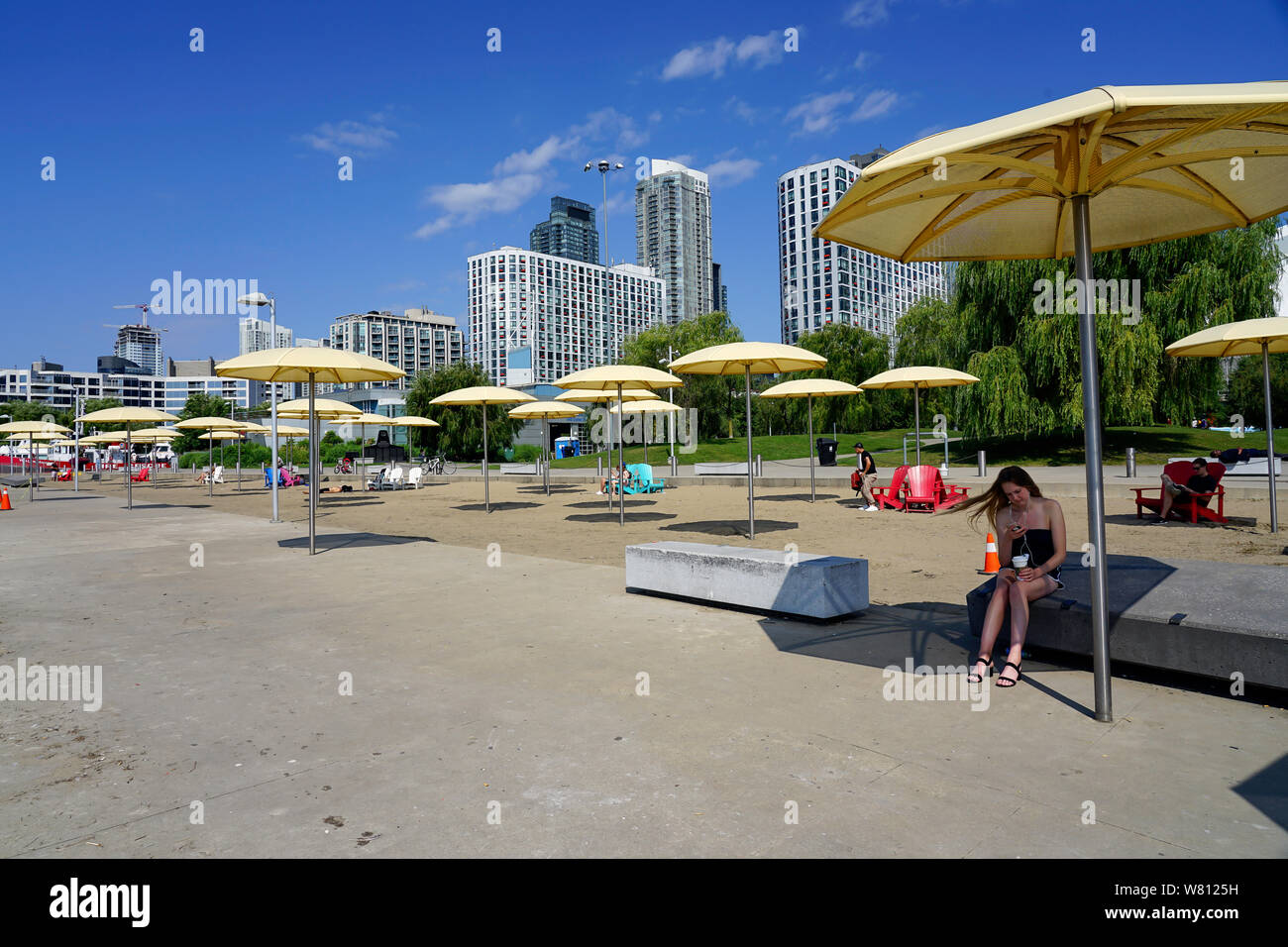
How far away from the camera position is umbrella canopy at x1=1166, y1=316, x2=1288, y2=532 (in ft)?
36.9

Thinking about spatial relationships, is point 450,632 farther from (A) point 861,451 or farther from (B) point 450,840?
(A) point 861,451

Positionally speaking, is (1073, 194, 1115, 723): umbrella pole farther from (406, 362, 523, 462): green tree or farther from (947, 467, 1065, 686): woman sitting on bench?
(406, 362, 523, 462): green tree

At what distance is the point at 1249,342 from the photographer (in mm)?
11922

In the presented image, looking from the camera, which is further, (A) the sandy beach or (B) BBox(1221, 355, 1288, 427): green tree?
(B) BBox(1221, 355, 1288, 427): green tree

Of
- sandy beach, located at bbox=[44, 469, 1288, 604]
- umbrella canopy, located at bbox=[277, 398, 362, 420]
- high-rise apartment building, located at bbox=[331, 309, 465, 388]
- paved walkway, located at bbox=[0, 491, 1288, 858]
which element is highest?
high-rise apartment building, located at bbox=[331, 309, 465, 388]

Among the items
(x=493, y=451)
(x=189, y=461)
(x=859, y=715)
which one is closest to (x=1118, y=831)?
(x=859, y=715)

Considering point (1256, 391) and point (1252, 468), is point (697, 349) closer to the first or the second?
point (1256, 391)

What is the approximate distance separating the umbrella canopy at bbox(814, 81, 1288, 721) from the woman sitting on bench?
0.54 m

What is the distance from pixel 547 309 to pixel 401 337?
128 feet

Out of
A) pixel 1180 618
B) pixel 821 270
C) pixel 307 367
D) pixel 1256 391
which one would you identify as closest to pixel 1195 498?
pixel 1180 618

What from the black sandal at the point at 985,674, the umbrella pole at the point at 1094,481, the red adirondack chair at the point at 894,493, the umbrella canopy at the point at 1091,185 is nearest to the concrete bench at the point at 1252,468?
the red adirondack chair at the point at 894,493

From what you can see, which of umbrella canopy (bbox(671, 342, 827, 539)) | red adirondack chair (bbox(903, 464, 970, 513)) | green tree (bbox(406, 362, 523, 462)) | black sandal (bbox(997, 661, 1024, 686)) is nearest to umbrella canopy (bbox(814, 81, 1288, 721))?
black sandal (bbox(997, 661, 1024, 686))

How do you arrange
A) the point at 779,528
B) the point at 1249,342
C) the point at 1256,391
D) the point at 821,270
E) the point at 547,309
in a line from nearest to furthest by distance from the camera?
the point at 1249,342 → the point at 779,528 → the point at 1256,391 → the point at 821,270 → the point at 547,309

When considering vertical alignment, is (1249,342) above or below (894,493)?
above
